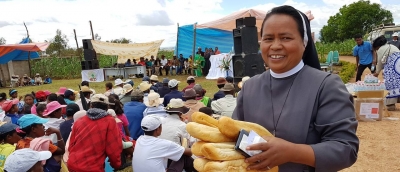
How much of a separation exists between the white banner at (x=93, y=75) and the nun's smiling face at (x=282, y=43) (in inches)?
722

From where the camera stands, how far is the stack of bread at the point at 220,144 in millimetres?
1114

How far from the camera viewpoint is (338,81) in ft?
4.03

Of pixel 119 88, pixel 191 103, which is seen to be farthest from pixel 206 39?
pixel 191 103

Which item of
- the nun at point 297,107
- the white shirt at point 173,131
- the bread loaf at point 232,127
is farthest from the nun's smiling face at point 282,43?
the white shirt at point 173,131

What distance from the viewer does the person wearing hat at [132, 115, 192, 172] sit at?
3656 millimetres

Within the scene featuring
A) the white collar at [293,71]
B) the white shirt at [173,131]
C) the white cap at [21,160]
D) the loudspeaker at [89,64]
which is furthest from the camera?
the loudspeaker at [89,64]

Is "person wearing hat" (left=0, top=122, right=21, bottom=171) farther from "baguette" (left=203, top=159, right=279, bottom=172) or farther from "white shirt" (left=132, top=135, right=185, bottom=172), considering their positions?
"baguette" (left=203, top=159, right=279, bottom=172)

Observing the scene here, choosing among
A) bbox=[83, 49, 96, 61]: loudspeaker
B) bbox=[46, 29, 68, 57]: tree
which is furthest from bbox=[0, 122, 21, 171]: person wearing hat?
bbox=[46, 29, 68, 57]: tree

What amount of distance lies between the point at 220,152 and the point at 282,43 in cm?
50

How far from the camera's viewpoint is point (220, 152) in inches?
44.2

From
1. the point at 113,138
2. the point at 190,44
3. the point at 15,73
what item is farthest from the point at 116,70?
the point at 113,138

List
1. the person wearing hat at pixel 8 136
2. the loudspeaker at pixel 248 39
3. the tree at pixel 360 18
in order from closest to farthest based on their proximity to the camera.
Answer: the person wearing hat at pixel 8 136
the loudspeaker at pixel 248 39
the tree at pixel 360 18

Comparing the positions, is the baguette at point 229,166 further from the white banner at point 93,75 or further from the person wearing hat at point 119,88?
the white banner at point 93,75

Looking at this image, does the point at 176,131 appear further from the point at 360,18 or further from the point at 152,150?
the point at 360,18
